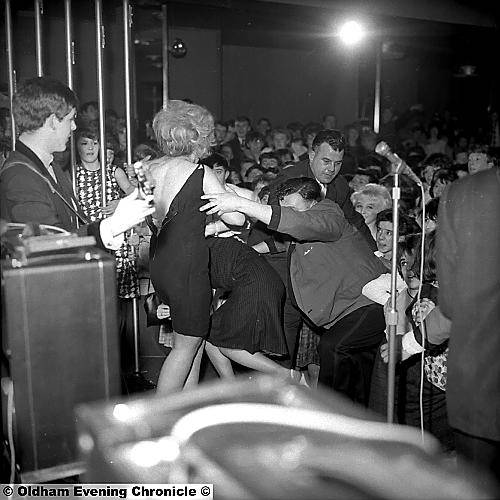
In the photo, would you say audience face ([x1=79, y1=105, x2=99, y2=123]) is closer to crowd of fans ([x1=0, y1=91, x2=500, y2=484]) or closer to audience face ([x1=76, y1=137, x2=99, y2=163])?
crowd of fans ([x1=0, y1=91, x2=500, y2=484])

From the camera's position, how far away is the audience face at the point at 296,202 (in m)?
3.06

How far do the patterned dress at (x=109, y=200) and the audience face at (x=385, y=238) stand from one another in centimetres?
125

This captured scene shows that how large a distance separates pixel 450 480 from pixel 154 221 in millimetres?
2142

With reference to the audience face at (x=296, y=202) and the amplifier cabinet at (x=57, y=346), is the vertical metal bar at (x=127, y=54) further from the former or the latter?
the amplifier cabinet at (x=57, y=346)

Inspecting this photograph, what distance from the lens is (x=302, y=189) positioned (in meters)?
3.07

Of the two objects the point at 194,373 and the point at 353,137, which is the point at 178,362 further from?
the point at 353,137

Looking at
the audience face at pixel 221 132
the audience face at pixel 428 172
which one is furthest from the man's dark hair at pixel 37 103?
the audience face at pixel 221 132

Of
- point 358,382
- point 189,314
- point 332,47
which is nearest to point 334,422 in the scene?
point 189,314

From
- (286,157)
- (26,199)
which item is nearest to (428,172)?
(286,157)

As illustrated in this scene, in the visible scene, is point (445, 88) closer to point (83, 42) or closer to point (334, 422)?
point (83, 42)

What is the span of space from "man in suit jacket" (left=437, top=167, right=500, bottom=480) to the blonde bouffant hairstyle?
126 cm

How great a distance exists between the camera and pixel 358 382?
9.67 ft

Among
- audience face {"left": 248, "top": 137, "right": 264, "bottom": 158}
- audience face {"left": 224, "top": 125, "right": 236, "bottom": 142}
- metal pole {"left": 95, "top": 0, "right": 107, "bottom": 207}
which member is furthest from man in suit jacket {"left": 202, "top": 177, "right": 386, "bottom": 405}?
audience face {"left": 224, "top": 125, "right": 236, "bottom": 142}

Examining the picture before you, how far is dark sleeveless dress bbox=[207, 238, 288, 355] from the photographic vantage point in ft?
9.84
